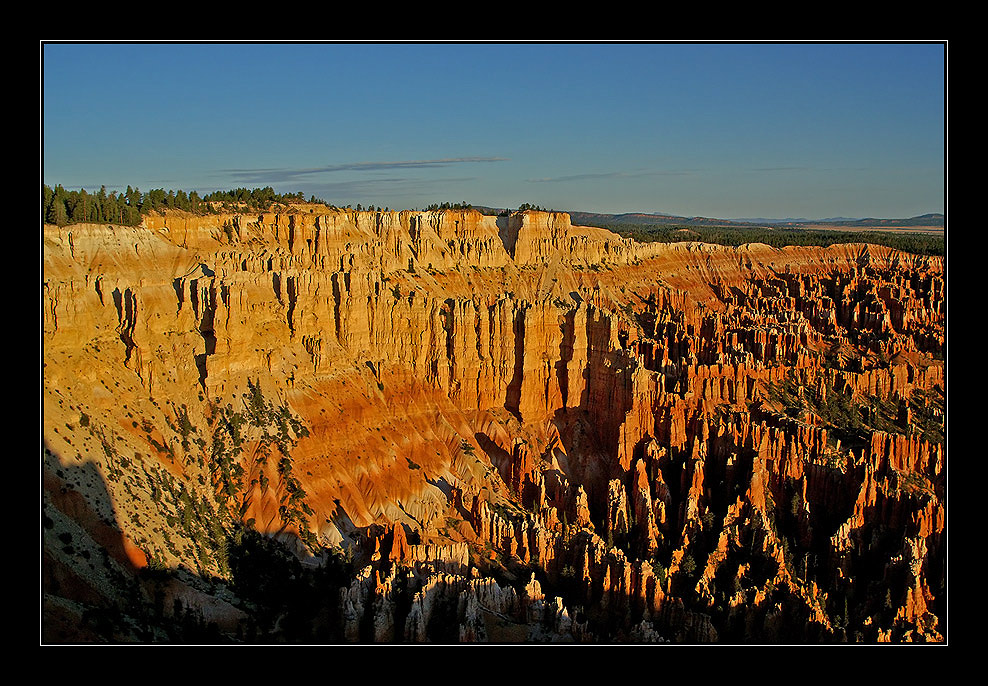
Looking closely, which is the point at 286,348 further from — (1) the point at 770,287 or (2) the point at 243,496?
(1) the point at 770,287

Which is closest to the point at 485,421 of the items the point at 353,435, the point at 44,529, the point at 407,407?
the point at 407,407

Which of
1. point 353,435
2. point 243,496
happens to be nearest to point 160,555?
point 243,496

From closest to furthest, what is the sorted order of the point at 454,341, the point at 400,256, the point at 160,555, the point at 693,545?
the point at 160,555
the point at 693,545
the point at 454,341
the point at 400,256

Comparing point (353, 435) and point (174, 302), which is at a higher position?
point (174, 302)

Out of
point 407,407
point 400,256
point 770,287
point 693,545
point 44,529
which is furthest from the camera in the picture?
point 770,287

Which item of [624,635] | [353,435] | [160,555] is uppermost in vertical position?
[353,435]

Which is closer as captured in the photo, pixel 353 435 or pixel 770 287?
pixel 353 435
